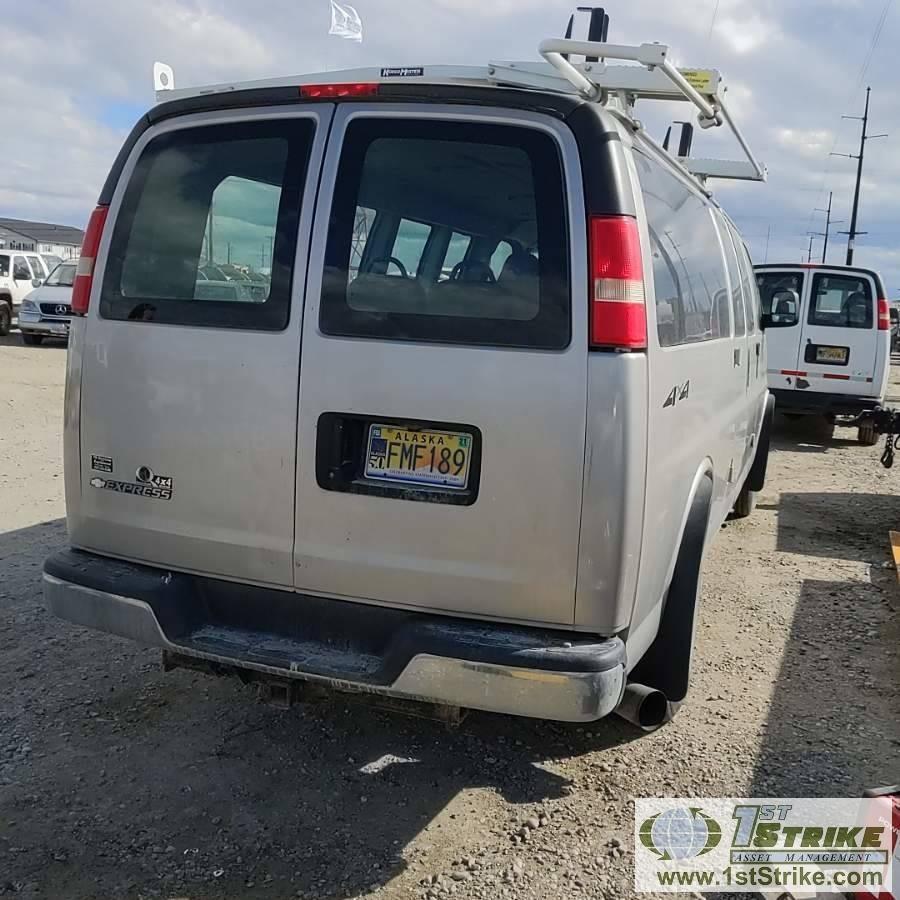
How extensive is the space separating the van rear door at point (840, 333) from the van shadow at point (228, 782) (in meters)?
8.66

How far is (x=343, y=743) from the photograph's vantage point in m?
3.59

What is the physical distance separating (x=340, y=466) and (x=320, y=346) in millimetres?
390

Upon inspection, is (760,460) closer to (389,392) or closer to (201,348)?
(389,392)

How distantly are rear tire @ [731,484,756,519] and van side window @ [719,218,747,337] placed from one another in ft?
7.10

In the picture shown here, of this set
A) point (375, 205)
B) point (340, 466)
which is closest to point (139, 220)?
point (375, 205)

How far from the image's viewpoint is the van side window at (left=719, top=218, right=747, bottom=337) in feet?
16.5

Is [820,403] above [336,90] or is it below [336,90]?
below

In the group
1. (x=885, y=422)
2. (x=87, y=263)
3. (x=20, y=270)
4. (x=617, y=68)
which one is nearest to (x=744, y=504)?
(x=885, y=422)

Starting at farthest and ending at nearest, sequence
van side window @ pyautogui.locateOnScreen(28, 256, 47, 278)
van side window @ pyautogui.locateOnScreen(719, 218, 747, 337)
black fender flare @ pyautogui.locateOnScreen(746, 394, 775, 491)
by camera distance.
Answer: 1. van side window @ pyautogui.locateOnScreen(28, 256, 47, 278)
2. black fender flare @ pyautogui.locateOnScreen(746, 394, 775, 491)
3. van side window @ pyautogui.locateOnScreen(719, 218, 747, 337)

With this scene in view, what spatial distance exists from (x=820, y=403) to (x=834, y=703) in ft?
25.7

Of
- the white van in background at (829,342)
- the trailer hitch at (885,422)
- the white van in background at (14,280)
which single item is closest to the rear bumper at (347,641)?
the trailer hitch at (885,422)

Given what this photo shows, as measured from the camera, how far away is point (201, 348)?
294cm

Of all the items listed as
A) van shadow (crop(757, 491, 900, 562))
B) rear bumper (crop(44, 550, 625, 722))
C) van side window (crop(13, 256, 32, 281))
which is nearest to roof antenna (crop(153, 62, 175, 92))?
rear bumper (crop(44, 550, 625, 722))

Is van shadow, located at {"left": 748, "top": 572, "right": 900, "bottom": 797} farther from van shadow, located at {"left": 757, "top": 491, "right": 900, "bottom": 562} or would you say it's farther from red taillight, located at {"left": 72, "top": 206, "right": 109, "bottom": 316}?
red taillight, located at {"left": 72, "top": 206, "right": 109, "bottom": 316}
